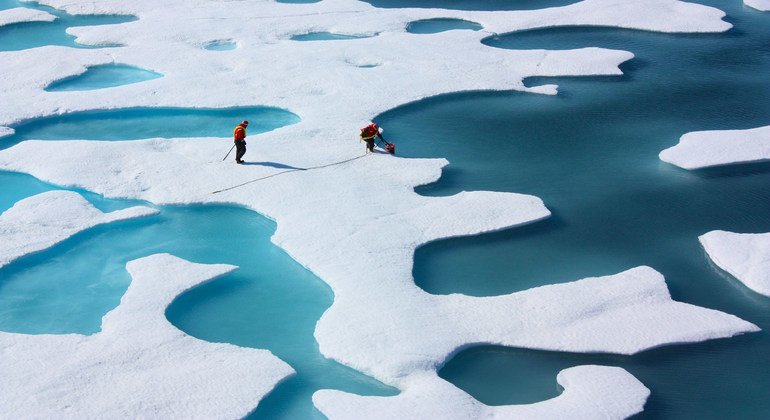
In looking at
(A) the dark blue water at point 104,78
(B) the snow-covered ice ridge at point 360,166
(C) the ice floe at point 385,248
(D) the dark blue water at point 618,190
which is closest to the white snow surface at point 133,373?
(B) the snow-covered ice ridge at point 360,166

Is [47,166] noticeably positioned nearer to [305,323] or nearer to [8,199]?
[8,199]

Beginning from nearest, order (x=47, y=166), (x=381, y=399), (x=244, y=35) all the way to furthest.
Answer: (x=381, y=399) → (x=47, y=166) → (x=244, y=35)

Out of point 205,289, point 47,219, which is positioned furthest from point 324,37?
point 205,289

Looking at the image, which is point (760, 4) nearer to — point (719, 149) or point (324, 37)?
point (719, 149)

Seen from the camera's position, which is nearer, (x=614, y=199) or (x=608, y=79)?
(x=614, y=199)

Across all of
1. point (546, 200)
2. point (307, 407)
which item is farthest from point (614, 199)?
point (307, 407)

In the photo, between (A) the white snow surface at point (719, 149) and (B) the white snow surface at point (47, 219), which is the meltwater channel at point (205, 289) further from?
(A) the white snow surface at point (719, 149)

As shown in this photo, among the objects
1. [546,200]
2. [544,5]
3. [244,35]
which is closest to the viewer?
[546,200]
